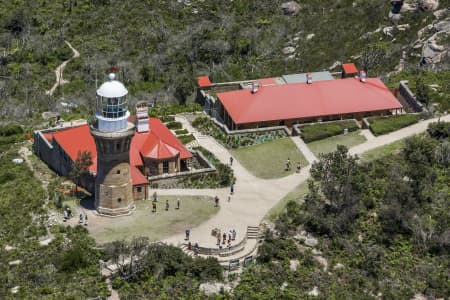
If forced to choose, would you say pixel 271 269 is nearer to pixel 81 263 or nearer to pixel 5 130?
pixel 81 263

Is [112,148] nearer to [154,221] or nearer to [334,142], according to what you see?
[154,221]

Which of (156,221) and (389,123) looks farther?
(389,123)

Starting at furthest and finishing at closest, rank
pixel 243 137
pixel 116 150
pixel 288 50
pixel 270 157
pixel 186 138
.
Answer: pixel 288 50
pixel 186 138
pixel 243 137
pixel 270 157
pixel 116 150

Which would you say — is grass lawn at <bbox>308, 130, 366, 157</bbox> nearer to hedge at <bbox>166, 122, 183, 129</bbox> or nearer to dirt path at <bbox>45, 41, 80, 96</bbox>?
hedge at <bbox>166, 122, 183, 129</bbox>

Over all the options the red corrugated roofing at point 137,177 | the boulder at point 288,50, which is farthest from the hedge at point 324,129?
the boulder at point 288,50

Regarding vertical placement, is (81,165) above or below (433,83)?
below

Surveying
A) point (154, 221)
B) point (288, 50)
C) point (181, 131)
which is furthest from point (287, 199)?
point (288, 50)
